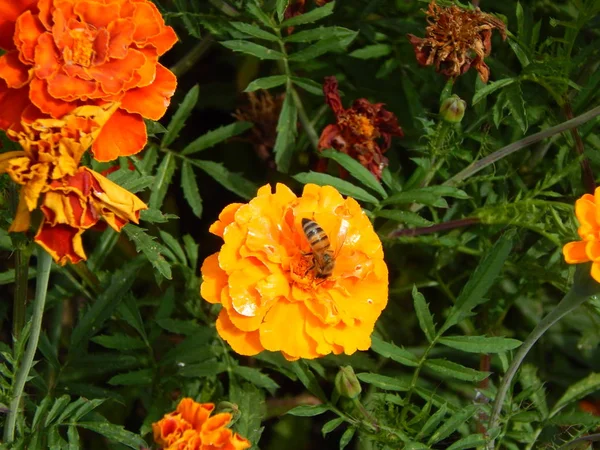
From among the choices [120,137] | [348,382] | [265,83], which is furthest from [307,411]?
[265,83]

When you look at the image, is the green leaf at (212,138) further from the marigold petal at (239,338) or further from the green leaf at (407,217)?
the marigold petal at (239,338)

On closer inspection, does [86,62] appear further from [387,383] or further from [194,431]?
[387,383]

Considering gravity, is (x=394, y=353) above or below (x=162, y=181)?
A: below

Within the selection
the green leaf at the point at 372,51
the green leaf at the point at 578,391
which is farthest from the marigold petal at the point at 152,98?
the green leaf at the point at 578,391

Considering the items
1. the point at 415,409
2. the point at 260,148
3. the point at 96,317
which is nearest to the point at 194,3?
the point at 260,148

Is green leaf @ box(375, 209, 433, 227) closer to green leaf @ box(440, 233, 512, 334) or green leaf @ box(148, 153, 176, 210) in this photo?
green leaf @ box(440, 233, 512, 334)
